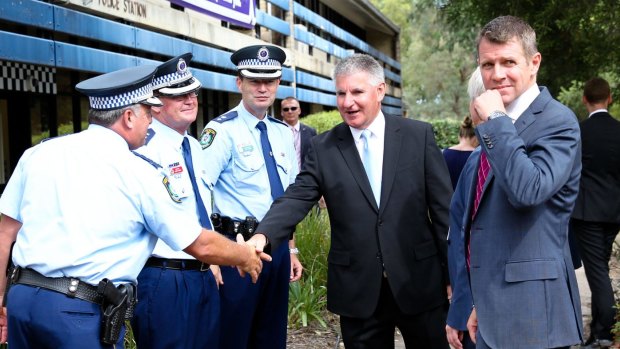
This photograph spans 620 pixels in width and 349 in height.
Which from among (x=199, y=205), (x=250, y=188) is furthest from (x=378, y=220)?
(x=250, y=188)

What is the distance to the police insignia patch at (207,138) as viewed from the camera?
190 inches

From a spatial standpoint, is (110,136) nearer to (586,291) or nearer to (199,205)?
(199,205)

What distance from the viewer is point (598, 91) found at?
644 cm

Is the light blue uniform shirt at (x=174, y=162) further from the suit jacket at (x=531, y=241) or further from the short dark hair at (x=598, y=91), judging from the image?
the short dark hair at (x=598, y=91)

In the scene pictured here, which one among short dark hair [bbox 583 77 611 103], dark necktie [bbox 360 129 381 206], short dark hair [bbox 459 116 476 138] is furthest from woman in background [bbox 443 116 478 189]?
dark necktie [bbox 360 129 381 206]

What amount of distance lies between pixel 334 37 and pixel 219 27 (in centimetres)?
1557

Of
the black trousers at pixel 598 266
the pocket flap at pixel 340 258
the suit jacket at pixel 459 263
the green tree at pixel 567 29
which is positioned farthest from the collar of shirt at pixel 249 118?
the green tree at pixel 567 29

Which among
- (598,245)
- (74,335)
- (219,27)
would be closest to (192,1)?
(219,27)

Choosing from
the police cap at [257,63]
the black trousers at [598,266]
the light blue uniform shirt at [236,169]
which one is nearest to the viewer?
the light blue uniform shirt at [236,169]

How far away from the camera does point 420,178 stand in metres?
3.93

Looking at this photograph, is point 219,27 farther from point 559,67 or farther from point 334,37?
point 334,37

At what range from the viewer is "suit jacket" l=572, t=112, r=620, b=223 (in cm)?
627

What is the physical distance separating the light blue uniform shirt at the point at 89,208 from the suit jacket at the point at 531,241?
4.37 feet

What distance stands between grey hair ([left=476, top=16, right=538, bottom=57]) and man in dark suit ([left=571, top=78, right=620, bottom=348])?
3.68m
